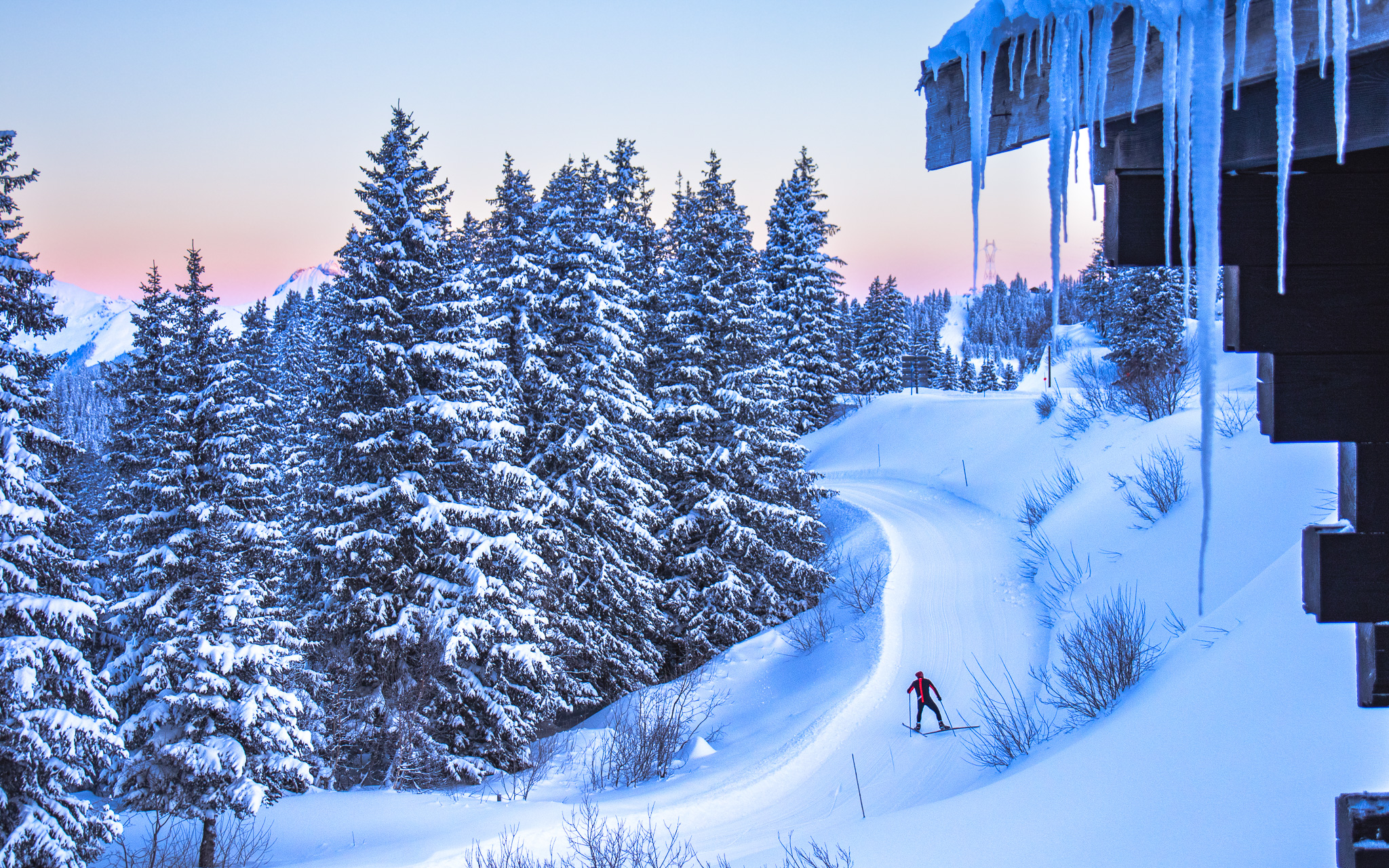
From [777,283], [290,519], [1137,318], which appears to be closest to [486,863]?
[290,519]

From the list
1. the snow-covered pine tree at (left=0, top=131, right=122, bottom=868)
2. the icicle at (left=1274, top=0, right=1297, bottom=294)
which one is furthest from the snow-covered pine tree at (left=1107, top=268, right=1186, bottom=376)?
the snow-covered pine tree at (left=0, top=131, right=122, bottom=868)

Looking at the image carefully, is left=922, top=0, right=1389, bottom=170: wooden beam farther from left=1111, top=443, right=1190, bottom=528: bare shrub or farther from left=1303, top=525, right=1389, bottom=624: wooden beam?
left=1111, top=443, right=1190, bottom=528: bare shrub

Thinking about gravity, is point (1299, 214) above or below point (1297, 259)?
above

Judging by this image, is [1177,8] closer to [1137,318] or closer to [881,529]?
[881,529]

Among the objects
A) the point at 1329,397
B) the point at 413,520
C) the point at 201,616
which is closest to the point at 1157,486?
the point at 1329,397

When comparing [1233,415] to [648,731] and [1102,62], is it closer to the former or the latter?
[648,731]

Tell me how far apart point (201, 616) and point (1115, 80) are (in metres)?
15.5

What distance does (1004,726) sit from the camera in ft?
37.2

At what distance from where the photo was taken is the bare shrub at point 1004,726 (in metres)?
11.2

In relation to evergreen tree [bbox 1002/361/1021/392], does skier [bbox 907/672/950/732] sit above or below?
below

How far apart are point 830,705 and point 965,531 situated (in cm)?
1044

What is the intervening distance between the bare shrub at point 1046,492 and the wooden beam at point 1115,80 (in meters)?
20.7

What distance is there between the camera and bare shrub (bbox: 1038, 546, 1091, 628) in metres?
16.2

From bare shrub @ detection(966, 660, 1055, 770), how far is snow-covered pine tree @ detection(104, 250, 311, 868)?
11.4 metres
